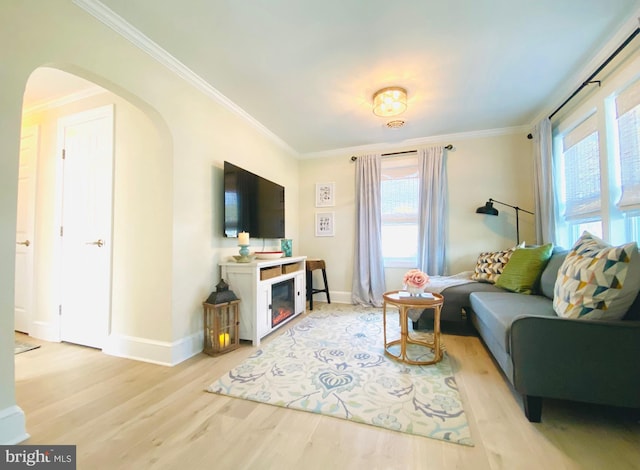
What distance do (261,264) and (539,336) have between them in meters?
2.07

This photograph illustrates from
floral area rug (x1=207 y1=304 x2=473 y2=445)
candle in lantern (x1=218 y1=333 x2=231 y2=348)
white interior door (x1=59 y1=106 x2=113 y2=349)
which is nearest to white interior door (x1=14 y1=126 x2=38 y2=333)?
white interior door (x1=59 y1=106 x2=113 y2=349)

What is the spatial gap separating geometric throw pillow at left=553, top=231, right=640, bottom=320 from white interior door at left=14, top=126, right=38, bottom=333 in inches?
178

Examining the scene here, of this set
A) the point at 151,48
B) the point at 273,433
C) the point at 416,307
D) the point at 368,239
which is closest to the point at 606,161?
the point at 416,307

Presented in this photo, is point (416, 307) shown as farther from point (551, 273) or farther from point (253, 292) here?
point (253, 292)

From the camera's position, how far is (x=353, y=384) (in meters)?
1.73

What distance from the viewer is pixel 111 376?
1.88 meters

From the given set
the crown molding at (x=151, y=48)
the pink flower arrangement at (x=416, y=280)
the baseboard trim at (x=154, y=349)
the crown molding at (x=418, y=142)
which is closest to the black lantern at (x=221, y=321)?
the baseboard trim at (x=154, y=349)

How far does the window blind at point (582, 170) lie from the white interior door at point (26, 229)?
536 centimetres

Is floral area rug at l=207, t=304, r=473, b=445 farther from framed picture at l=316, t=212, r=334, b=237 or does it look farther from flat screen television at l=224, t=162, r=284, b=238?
framed picture at l=316, t=212, r=334, b=237

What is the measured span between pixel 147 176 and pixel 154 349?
143 cm

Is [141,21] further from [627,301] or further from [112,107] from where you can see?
[627,301]

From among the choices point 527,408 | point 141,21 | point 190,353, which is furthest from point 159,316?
point 527,408

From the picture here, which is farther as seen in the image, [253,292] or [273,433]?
[253,292]

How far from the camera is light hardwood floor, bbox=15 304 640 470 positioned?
112 centimetres
